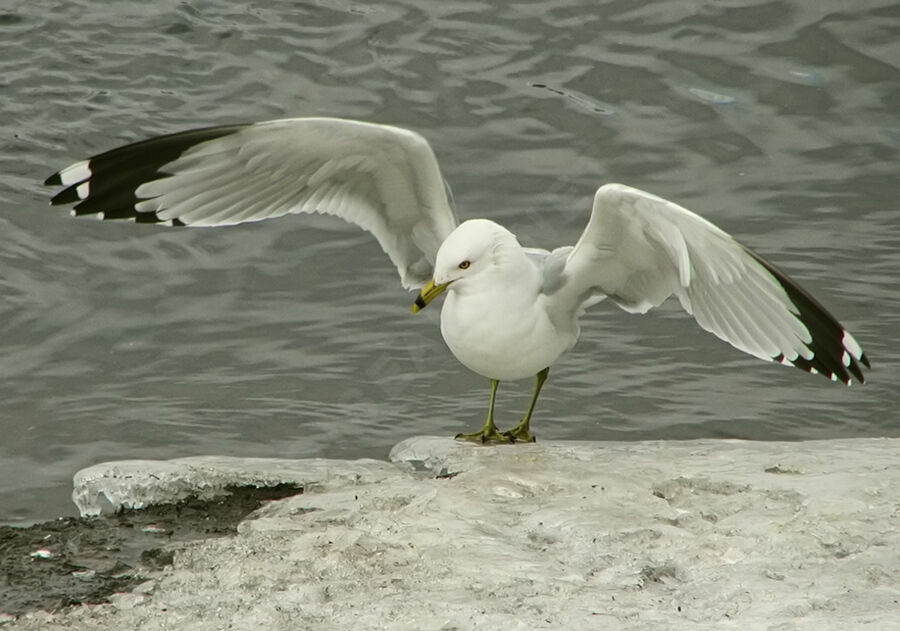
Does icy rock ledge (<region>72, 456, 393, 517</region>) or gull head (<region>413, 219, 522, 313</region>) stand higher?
gull head (<region>413, 219, 522, 313</region>)

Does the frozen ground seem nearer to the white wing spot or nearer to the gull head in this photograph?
the gull head

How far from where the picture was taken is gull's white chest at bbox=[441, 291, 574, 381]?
201 inches

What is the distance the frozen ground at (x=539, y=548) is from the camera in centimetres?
351

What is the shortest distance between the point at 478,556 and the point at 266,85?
6.04 metres

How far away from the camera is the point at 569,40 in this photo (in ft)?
32.5

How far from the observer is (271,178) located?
5.71 m

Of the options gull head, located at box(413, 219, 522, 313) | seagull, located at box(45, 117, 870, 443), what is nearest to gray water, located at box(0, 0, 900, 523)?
seagull, located at box(45, 117, 870, 443)

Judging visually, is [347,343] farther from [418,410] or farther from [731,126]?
[731,126]

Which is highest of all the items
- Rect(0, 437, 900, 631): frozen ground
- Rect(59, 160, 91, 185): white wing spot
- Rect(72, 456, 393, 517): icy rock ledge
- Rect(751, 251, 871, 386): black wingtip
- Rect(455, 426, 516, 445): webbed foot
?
Rect(59, 160, 91, 185): white wing spot

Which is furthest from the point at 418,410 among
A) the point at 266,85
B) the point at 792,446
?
the point at 266,85

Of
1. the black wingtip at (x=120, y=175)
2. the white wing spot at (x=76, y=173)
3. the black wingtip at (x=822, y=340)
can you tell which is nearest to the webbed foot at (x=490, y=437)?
the black wingtip at (x=822, y=340)

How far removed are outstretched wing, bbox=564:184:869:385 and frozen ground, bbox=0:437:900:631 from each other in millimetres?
395

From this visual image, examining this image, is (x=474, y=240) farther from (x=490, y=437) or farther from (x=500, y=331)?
(x=490, y=437)

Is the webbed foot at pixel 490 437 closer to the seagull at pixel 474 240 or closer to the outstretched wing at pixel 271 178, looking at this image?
the seagull at pixel 474 240
